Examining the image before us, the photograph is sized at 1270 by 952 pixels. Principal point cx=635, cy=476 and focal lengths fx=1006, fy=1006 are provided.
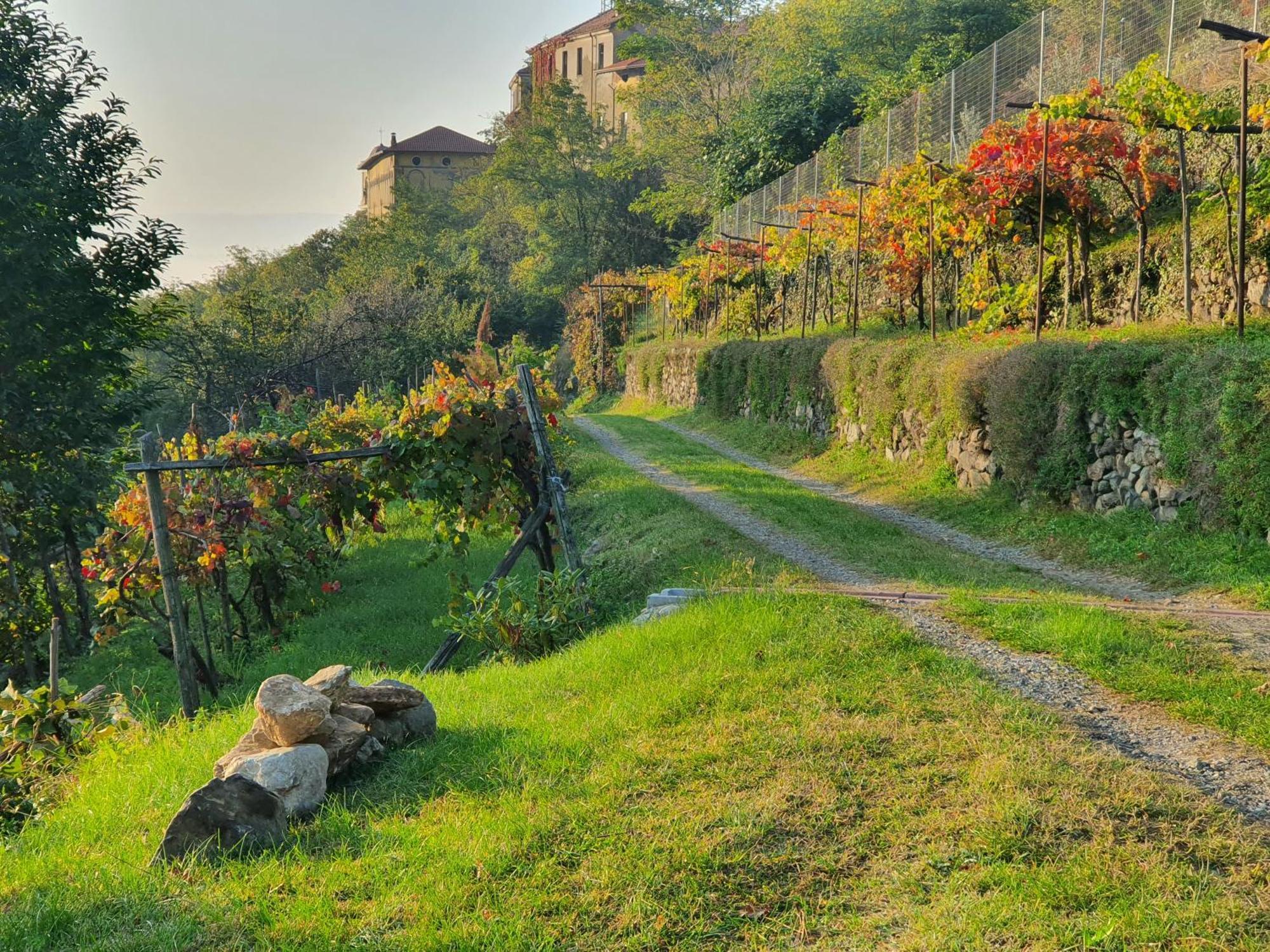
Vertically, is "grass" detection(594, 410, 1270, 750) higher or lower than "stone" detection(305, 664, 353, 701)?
lower

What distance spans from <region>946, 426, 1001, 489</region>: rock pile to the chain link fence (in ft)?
14.5

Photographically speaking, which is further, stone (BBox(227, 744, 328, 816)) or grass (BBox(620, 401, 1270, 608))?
grass (BBox(620, 401, 1270, 608))

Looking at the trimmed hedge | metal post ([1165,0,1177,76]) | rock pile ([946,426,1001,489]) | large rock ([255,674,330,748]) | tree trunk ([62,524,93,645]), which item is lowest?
tree trunk ([62,524,93,645])

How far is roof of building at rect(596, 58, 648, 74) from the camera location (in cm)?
6575

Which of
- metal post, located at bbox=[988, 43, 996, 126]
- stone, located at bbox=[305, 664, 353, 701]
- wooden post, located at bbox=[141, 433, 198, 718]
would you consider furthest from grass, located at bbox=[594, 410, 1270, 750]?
metal post, located at bbox=[988, 43, 996, 126]

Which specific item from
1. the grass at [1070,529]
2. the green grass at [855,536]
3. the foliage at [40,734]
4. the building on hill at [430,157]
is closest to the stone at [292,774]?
the foliage at [40,734]

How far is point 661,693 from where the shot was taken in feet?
18.4

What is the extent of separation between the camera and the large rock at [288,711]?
Result: 4879 millimetres

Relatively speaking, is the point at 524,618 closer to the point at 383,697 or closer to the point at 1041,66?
the point at 383,697

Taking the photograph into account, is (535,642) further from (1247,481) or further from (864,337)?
(864,337)

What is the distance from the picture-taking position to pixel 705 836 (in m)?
4.18

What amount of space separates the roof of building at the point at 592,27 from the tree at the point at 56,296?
61.3 meters

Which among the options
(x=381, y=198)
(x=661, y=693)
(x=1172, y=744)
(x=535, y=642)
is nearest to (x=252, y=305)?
(x=535, y=642)

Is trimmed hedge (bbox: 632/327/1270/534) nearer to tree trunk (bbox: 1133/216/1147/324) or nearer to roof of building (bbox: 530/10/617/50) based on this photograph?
tree trunk (bbox: 1133/216/1147/324)
